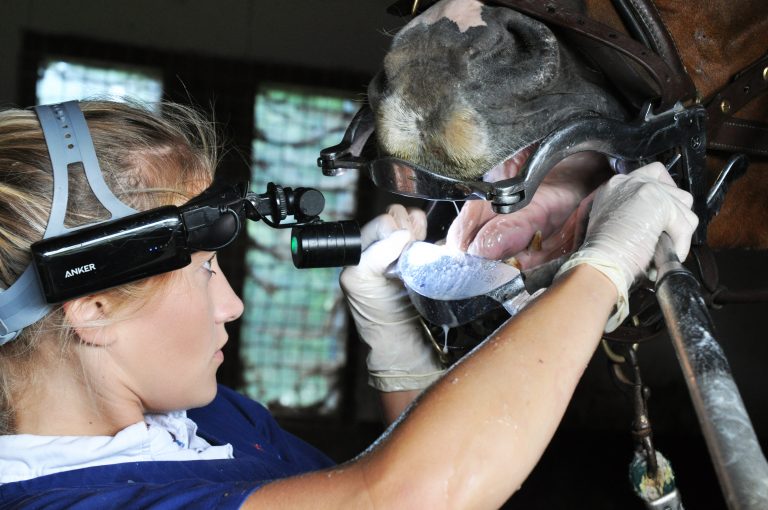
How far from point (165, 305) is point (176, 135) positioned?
0.26m

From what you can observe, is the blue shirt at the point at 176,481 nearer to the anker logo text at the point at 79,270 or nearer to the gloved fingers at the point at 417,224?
the anker logo text at the point at 79,270

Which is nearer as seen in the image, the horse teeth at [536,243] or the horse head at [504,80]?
the horse head at [504,80]

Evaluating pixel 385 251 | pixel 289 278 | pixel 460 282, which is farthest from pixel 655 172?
pixel 289 278

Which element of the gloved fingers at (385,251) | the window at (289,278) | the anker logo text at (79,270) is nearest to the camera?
the anker logo text at (79,270)

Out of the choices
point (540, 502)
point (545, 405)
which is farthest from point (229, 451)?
point (540, 502)

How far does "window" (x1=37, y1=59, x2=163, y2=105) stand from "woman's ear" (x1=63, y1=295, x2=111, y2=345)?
288 centimetres

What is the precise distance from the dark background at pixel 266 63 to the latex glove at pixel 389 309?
95.5 inches

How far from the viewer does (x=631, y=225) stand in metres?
1.12

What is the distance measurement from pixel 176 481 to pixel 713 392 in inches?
Answer: 25.2

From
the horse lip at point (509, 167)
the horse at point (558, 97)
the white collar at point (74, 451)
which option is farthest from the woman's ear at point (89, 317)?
the horse lip at point (509, 167)

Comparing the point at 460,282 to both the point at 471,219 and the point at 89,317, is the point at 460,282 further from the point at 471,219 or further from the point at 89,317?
A: the point at 89,317

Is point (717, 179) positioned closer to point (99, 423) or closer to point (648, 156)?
point (648, 156)

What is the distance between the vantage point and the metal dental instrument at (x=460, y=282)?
4.17ft

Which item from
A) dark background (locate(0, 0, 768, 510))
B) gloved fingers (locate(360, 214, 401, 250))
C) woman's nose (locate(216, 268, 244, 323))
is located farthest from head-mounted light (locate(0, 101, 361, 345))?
dark background (locate(0, 0, 768, 510))
